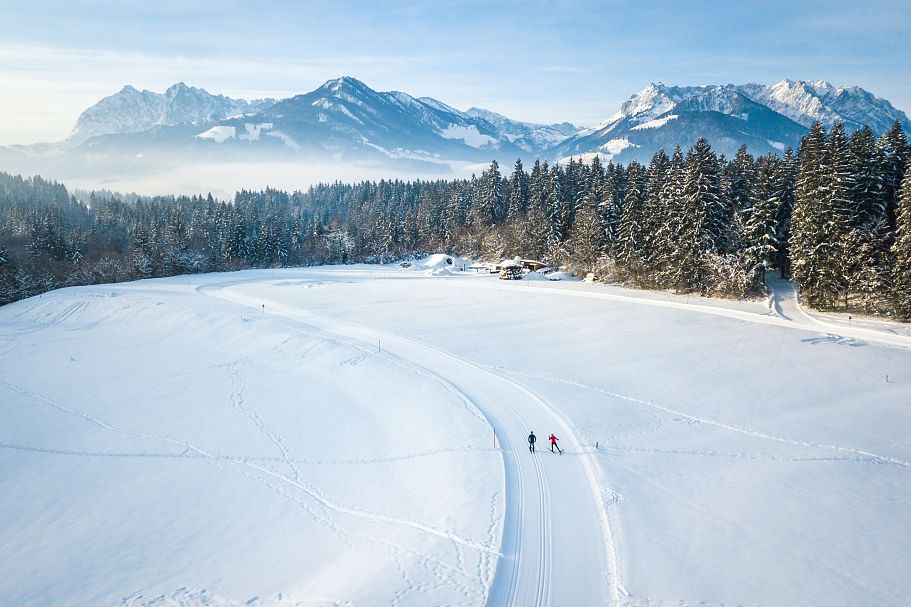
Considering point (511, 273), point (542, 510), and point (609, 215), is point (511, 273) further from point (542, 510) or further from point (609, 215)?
point (542, 510)

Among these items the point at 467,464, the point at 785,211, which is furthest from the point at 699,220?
the point at 467,464

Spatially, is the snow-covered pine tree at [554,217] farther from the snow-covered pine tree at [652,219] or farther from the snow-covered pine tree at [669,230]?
the snow-covered pine tree at [669,230]

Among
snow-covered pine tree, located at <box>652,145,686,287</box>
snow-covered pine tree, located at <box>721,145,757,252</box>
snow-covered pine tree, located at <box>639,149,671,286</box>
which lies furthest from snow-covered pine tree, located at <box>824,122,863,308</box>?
snow-covered pine tree, located at <box>639,149,671,286</box>

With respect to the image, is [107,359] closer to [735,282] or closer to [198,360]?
[198,360]

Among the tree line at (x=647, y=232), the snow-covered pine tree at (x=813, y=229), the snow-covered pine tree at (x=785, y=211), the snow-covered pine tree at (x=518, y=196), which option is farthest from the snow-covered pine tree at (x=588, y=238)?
the snow-covered pine tree at (x=813, y=229)

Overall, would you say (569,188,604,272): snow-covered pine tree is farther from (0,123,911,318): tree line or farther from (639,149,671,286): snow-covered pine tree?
(639,149,671,286): snow-covered pine tree

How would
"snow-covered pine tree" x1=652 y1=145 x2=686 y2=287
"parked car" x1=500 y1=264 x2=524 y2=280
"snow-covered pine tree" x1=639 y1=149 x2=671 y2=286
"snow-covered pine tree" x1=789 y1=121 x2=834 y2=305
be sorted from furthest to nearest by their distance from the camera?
"parked car" x1=500 y1=264 x2=524 y2=280 < "snow-covered pine tree" x1=639 y1=149 x2=671 y2=286 < "snow-covered pine tree" x1=652 y1=145 x2=686 y2=287 < "snow-covered pine tree" x1=789 y1=121 x2=834 y2=305
